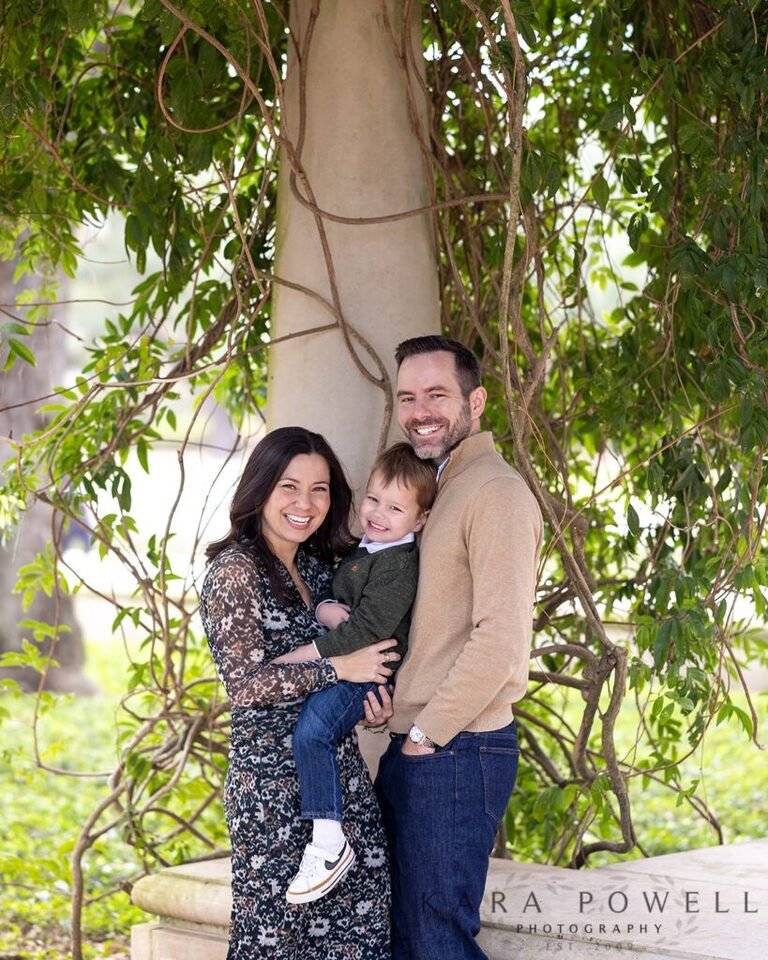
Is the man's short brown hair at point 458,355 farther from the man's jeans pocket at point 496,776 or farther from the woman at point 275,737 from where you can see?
the man's jeans pocket at point 496,776

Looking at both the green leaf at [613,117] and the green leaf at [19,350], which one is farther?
the green leaf at [19,350]

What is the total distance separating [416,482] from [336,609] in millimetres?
342

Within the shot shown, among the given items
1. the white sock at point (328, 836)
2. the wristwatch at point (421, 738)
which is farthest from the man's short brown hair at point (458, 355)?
the white sock at point (328, 836)

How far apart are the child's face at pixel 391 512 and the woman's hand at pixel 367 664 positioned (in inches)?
10.0

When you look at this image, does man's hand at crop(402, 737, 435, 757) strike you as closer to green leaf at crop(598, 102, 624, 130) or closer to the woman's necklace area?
the woman's necklace area

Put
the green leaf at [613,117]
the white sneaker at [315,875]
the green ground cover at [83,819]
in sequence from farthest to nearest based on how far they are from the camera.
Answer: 1. the green ground cover at [83,819]
2. the green leaf at [613,117]
3. the white sneaker at [315,875]

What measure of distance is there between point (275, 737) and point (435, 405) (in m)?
0.83

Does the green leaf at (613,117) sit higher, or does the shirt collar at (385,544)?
the green leaf at (613,117)

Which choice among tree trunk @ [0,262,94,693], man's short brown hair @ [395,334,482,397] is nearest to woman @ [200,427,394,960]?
man's short brown hair @ [395,334,482,397]

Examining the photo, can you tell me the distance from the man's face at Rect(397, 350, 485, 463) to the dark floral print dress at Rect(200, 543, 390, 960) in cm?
49

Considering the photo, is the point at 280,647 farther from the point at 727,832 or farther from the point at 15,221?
the point at 727,832

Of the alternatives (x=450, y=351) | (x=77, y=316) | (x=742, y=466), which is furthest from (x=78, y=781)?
(x=77, y=316)

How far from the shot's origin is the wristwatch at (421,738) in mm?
2674

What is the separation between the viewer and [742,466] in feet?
13.3
